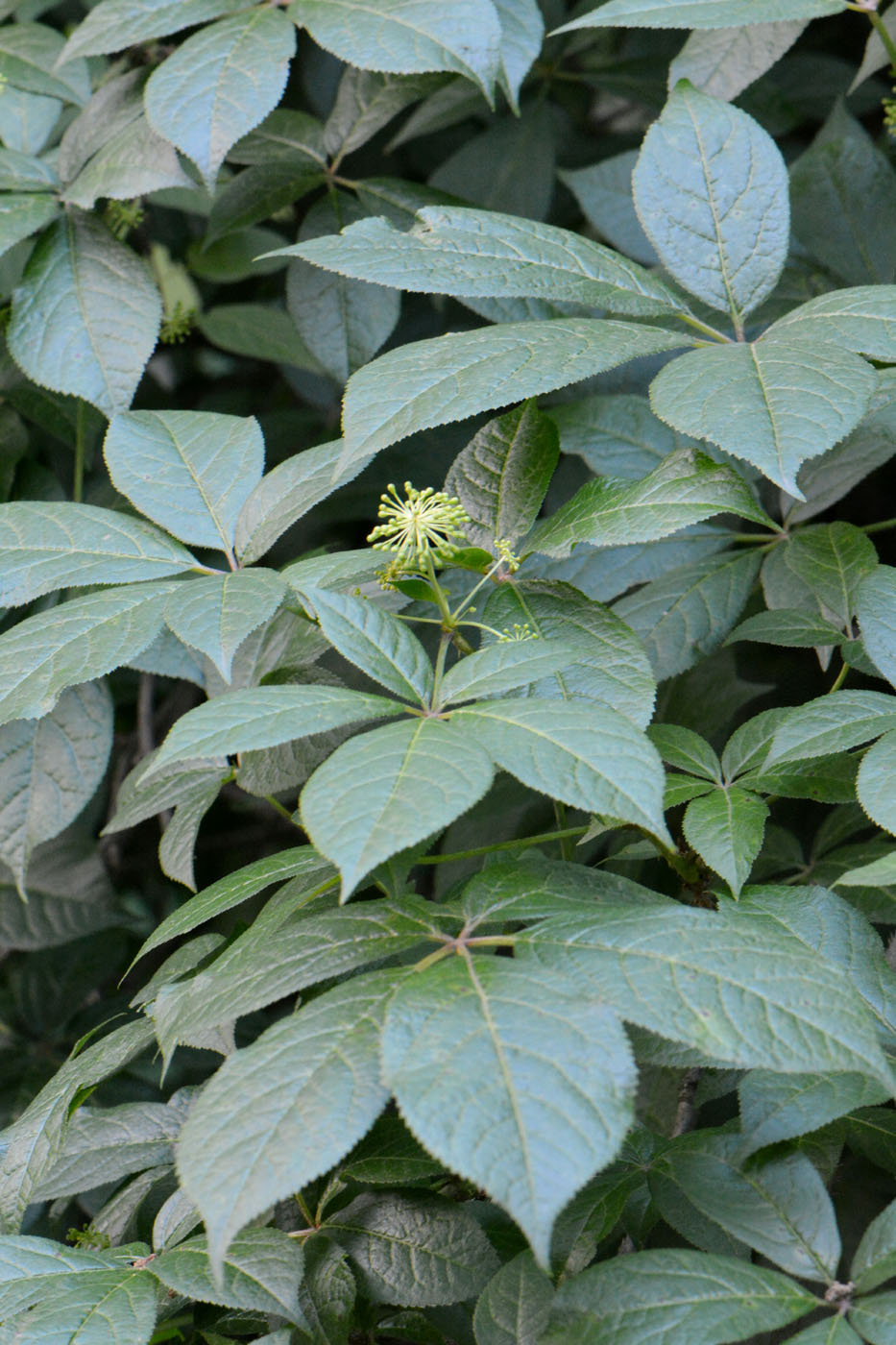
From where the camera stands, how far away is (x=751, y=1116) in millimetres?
673

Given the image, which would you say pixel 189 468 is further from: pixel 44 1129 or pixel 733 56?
pixel 733 56

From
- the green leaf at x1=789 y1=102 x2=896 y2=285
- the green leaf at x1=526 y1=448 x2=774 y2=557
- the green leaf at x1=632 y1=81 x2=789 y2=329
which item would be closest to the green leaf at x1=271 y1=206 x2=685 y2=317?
the green leaf at x1=632 y1=81 x2=789 y2=329

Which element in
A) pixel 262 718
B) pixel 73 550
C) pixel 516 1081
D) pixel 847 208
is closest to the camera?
pixel 516 1081

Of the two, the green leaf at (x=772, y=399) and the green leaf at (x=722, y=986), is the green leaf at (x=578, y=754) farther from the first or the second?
the green leaf at (x=772, y=399)

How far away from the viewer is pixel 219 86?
1.06m

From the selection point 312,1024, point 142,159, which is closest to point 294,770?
point 312,1024

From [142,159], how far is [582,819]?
79cm

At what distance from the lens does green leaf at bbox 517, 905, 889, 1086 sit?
0.55 m

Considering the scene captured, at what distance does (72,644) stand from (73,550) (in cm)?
10

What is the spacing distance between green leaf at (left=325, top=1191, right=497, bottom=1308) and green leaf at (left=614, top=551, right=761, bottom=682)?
1.49ft

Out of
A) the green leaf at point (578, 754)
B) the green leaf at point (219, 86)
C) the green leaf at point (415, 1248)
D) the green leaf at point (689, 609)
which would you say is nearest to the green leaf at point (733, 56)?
the green leaf at point (219, 86)

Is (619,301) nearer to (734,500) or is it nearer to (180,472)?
(734,500)

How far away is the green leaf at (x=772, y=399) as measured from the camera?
2.23ft

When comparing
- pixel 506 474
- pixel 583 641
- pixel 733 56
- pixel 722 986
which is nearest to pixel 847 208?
pixel 733 56
